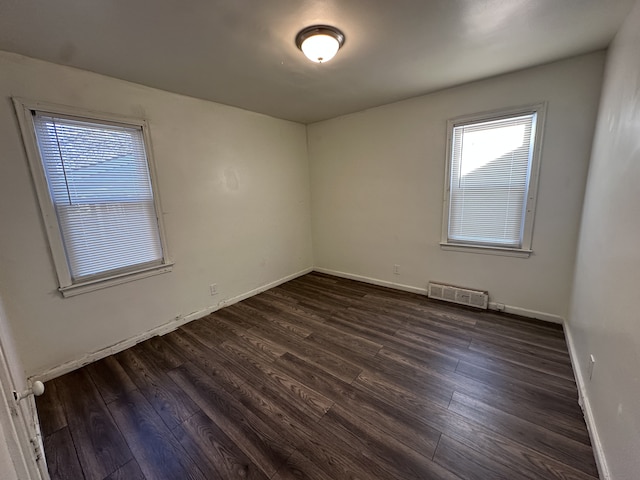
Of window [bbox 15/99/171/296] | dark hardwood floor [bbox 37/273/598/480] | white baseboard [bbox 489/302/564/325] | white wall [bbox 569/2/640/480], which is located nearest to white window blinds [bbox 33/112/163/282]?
window [bbox 15/99/171/296]

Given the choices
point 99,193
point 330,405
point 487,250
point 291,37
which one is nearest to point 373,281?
point 487,250

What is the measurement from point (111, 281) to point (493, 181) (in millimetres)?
3974

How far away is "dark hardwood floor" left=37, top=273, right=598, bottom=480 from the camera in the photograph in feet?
4.54

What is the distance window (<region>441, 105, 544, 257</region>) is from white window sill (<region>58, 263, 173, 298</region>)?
10.8ft

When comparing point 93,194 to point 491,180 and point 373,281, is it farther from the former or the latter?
point 491,180

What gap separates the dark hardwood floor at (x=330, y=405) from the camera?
4.54 ft

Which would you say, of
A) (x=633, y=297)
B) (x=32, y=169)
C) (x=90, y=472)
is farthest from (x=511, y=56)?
(x=90, y=472)

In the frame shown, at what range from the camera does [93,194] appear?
7.27 ft

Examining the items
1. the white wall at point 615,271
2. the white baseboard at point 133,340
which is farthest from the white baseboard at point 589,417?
the white baseboard at point 133,340

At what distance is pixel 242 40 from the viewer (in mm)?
1795

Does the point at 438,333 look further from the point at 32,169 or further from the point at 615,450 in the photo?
the point at 32,169

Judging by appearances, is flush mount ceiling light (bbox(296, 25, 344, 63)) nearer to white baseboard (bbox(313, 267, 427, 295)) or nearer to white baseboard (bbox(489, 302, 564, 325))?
white baseboard (bbox(313, 267, 427, 295))

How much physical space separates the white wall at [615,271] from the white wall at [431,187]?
0.93 feet

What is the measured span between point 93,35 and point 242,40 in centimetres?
96
